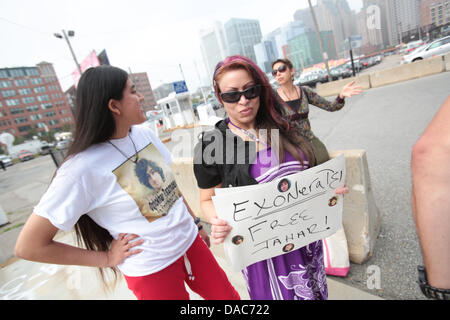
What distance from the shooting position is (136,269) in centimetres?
133

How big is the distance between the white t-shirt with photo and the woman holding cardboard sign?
283 millimetres

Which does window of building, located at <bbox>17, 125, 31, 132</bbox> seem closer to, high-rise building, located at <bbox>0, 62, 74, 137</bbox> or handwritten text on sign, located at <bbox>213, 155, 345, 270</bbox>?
high-rise building, located at <bbox>0, 62, 74, 137</bbox>

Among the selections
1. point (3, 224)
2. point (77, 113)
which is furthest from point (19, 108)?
point (77, 113)

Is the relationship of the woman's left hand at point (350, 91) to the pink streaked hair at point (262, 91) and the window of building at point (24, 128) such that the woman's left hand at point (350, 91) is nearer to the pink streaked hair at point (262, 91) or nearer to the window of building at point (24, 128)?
the pink streaked hair at point (262, 91)

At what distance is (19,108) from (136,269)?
106 metres

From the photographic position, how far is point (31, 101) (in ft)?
262

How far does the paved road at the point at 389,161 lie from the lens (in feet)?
6.52

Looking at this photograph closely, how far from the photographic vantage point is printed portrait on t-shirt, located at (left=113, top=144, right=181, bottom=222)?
49.8 inches

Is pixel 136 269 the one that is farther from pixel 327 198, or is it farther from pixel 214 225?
pixel 327 198

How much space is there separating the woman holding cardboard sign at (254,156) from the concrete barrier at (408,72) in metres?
12.7

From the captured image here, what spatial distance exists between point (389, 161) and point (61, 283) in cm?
555

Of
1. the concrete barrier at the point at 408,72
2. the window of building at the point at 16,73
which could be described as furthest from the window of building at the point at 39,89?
the concrete barrier at the point at 408,72
